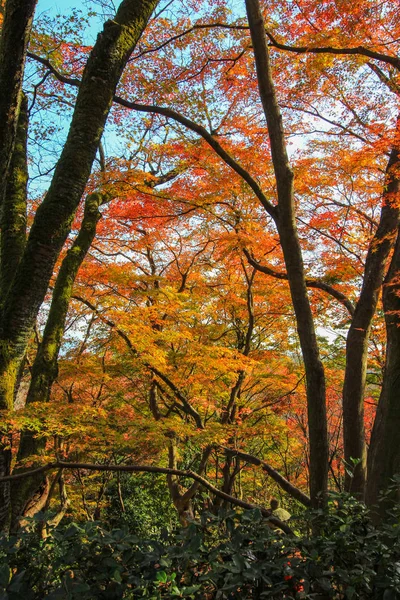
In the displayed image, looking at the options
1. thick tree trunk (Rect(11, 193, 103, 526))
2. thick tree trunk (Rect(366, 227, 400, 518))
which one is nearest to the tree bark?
thick tree trunk (Rect(11, 193, 103, 526))

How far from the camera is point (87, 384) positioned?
777 centimetres

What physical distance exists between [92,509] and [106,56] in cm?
971

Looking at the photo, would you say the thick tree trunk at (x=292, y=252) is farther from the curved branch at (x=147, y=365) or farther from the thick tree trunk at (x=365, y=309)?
the curved branch at (x=147, y=365)

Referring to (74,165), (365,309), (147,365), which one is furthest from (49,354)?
(365,309)

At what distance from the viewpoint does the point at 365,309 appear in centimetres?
464

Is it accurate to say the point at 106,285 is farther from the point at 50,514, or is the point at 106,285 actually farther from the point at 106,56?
the point at 50,514

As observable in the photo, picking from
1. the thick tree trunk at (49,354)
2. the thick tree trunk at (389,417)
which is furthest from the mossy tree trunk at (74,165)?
the thick tree trunk at (389,417)

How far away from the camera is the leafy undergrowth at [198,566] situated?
4.74 feet

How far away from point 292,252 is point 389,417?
2.06 metres

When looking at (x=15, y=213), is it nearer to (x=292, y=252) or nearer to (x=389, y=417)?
(x=292, y=252)

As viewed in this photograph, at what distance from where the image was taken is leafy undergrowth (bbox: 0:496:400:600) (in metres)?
1.44

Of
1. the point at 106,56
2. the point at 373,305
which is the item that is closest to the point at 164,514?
the point at 373,305

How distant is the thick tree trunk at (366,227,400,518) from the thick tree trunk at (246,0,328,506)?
1.06 meters

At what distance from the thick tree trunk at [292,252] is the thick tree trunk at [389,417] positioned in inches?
41.9
